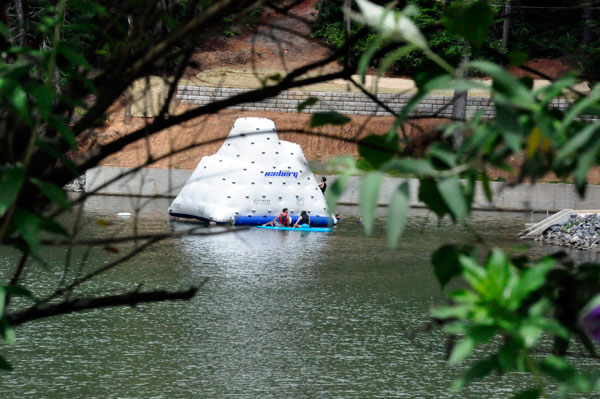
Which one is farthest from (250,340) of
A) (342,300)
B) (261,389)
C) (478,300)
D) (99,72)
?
(478,300)

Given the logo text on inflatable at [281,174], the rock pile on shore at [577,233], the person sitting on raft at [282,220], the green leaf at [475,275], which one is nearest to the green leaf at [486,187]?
the green leaf at [475,275]

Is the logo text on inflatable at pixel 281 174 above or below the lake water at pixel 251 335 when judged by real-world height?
above

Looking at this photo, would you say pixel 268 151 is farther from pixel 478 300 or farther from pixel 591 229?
pixel 478 300

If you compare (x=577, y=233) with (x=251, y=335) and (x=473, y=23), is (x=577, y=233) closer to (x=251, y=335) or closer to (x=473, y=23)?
(x=251, y=335)

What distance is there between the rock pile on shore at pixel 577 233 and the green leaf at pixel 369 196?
20.1m

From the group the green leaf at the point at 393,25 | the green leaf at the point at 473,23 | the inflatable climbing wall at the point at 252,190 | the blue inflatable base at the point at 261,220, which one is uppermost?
the green leaf at the point at 473,23

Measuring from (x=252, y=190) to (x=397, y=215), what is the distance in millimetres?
21997

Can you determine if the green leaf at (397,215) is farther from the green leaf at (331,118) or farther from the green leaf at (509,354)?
the green leaf at (331,118)

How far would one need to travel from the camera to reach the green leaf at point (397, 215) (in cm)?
100

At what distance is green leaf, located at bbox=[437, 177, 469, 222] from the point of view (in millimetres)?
1021

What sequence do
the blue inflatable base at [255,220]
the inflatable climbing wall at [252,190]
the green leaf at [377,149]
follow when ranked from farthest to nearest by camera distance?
the blue inflatable base at [255,220]
the inflatable climbing wall at [252,190]
the green leaf at [377,149]

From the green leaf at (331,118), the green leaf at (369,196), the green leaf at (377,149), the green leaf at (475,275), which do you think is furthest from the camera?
the green leaf at (331,118)

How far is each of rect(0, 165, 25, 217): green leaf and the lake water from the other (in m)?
4.67

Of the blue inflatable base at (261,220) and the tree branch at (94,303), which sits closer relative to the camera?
the tree branch at (94,303)
